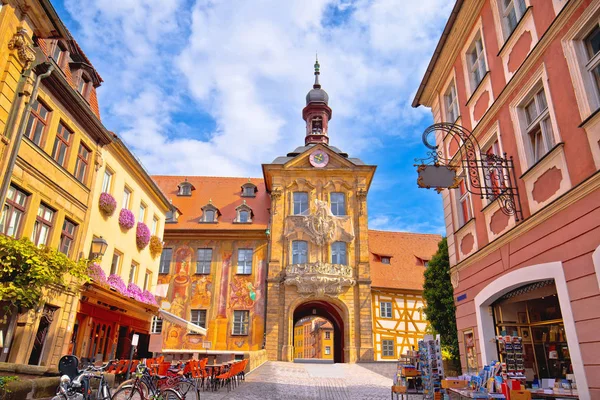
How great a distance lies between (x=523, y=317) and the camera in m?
9.65

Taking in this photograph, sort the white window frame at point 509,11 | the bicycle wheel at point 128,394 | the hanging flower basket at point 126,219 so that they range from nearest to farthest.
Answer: the bicycle wheel at point 128,394 → the white window frame at point 509,11 → the hanging flower basket at point 126,219

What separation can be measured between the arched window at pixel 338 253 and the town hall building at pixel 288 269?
2.5 inches

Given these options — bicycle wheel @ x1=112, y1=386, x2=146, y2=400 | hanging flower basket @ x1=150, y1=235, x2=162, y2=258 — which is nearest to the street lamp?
hanging flower basket @ x1=150, y1=235, x2=162, y2=258

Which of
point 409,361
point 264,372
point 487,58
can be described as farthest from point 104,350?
point 487,58

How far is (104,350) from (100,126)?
8471 millimetres

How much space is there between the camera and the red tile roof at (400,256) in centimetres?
3184

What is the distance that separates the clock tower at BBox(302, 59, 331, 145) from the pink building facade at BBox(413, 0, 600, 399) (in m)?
23.6

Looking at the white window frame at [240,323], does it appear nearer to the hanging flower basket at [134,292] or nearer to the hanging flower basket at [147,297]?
the hanging flower basket at [147,297]

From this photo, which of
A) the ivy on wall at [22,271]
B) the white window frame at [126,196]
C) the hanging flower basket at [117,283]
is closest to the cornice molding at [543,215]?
the ivy on wall at [22,271]

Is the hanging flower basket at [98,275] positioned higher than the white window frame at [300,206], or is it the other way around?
the white window frame at [300,206]

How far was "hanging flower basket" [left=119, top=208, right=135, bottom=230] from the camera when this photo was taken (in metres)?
18.0

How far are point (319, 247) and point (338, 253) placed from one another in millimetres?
1319

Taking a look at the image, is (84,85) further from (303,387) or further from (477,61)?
(477,61)

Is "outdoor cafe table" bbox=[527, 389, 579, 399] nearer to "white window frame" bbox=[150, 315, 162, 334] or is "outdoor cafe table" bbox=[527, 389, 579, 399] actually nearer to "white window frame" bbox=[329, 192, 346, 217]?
"white window frame" bbox=[329, 192, 346, 217]
